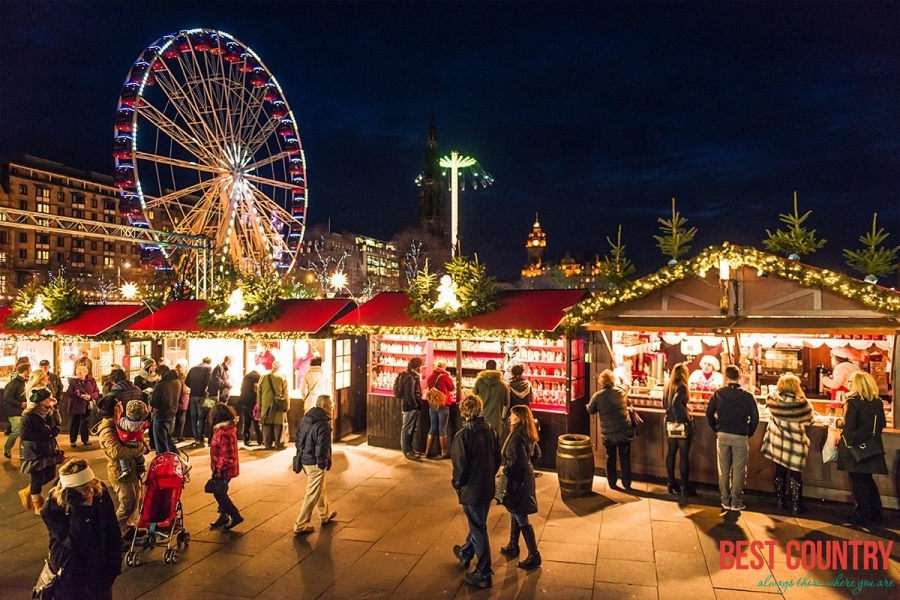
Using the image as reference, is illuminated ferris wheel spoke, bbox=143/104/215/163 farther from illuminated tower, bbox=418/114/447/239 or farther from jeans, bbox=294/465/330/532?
illuminated tower, bbox=418/114/447/239

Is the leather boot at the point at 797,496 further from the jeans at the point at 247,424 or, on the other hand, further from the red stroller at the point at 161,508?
the jeans at the point at 247,424

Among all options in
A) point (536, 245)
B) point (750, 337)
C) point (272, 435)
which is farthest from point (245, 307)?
point (536, 245)

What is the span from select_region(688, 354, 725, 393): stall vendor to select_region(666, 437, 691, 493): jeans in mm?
1726

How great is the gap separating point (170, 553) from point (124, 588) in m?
0.60

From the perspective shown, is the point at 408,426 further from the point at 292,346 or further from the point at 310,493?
the point at 310,493

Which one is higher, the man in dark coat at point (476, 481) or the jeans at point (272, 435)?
the man in dark coat at point (476, 481)

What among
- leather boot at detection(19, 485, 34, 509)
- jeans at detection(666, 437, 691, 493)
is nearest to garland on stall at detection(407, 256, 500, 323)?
jeans at detection(666, 437, 691, 493)

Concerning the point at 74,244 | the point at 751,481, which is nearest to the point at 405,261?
the point at 74,244

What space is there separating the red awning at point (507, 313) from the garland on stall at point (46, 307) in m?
8.16

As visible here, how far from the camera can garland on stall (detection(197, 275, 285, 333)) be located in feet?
42.5

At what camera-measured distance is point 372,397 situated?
39.8ft

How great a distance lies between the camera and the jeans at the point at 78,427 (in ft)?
38.9

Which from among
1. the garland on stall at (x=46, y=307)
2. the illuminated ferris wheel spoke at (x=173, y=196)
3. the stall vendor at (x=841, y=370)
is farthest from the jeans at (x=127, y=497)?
the illuminated ferris wheel spoke at (x=173, y=196)

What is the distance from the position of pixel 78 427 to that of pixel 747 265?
12.8m
